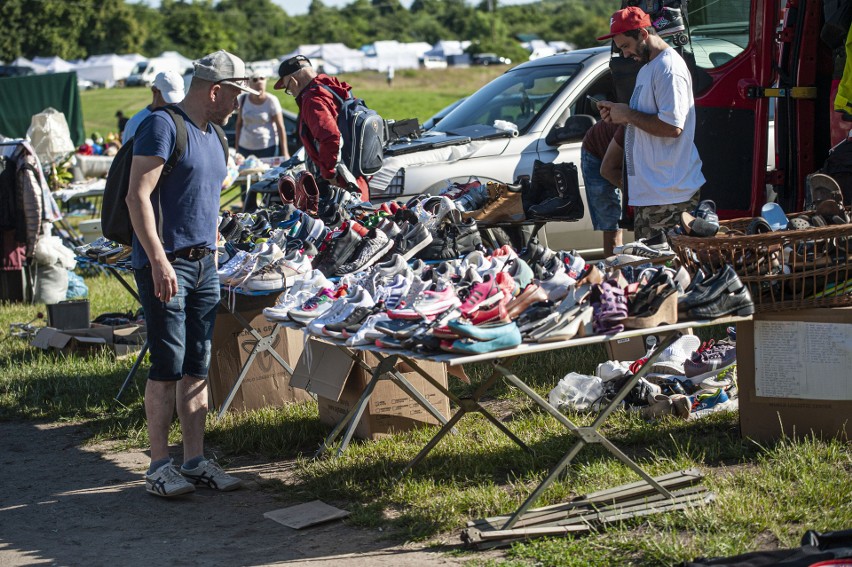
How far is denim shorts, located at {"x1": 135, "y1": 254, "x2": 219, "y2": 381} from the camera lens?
5008mm

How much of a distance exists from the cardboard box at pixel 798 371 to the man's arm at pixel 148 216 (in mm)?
2752

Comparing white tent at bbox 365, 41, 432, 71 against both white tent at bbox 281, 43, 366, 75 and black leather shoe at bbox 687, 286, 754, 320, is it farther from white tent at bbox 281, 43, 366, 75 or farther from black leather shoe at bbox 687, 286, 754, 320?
black leather shoe at bbox 687, 286, 754, 320

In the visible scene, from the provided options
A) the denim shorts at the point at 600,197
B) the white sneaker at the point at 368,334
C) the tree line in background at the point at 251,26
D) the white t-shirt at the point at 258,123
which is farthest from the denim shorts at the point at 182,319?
the tree line in background at the point at 251,26

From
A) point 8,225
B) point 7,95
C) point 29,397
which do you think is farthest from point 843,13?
point 7,95

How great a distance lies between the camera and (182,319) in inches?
199

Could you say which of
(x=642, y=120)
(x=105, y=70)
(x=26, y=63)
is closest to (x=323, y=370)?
(x=642, y=120)

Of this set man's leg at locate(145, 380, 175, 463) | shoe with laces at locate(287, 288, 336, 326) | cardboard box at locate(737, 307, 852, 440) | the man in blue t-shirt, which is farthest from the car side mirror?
man's leg at locate(145, 380, 175, 463)

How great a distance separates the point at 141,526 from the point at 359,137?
3.88 meters

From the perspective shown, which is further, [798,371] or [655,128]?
[655,128]

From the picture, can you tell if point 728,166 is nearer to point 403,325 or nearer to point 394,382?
point 394,382

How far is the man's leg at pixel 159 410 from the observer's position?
512 centimetres

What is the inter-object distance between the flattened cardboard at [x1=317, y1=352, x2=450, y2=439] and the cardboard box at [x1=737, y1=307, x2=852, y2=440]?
175cm

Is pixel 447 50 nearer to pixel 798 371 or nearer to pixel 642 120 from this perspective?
pixel 642 120

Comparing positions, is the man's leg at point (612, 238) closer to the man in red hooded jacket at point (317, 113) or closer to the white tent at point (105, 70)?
the man in red hooded jacket at point (317, 113)
